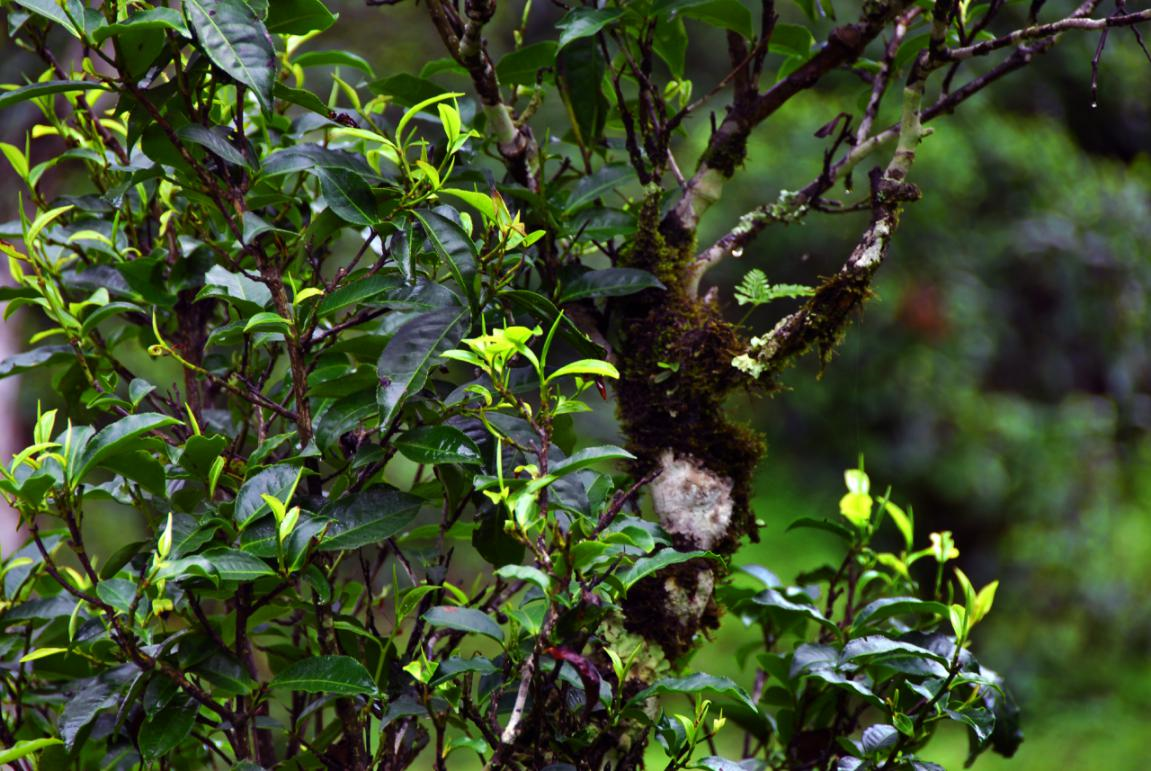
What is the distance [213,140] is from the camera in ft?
2.30

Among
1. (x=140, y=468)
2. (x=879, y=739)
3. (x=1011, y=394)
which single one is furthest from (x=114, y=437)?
(x=1011, y=394)

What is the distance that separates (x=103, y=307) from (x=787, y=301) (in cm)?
237

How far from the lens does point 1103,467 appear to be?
10.6ft

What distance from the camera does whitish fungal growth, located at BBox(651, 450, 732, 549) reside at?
34.0 inches

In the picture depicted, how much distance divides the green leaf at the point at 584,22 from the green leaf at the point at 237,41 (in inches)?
9.0

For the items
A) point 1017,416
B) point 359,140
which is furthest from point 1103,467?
point 359,140

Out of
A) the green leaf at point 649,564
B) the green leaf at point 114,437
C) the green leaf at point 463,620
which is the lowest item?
the green leaf at point 463,620

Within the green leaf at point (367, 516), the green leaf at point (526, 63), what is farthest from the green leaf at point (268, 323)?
the green leaf at point (526, 63)

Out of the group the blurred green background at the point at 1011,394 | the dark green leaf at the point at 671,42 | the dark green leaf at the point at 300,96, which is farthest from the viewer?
the blurred green background at the point at 1011,394

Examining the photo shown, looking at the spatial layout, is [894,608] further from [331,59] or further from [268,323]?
[331,59]

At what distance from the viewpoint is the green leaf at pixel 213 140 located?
27.4 inches

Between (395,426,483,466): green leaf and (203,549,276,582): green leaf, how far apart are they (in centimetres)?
12

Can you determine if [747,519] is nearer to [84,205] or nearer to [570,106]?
[570,106]

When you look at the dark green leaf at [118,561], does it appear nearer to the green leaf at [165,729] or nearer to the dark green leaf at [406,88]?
the green leaf at [165,729]
